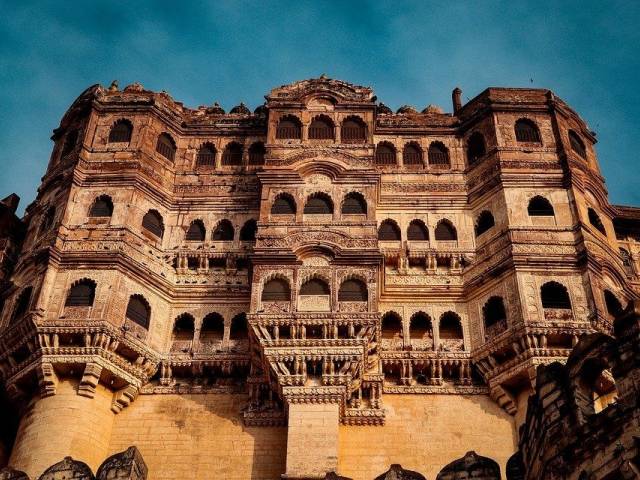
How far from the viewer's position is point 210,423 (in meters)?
22.0

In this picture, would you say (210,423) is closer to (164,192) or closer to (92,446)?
(92,446)

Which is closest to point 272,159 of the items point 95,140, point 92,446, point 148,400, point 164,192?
point 164,192

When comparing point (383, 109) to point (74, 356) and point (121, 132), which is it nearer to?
point (121, 132)

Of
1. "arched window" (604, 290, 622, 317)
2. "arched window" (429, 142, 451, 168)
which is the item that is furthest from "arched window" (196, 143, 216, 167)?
"arched window" (604, 290, 622, 317)

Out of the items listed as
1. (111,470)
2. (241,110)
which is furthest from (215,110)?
(111,470)

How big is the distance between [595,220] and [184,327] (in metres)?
11.0

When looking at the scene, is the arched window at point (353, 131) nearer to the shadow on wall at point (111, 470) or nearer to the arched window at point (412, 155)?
the arched window at point (412, 155)

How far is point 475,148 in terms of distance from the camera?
27.4 m

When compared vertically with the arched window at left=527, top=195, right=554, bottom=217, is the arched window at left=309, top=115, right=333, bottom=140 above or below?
above

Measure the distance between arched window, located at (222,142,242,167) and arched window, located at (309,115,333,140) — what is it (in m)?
2.35

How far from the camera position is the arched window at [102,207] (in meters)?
24.9

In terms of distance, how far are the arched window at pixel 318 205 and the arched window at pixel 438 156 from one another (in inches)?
159

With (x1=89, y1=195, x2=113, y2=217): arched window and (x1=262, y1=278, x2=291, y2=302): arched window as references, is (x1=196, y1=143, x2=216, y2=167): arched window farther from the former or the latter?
(x1=262, y1=278, x2=291, y2=302): arched window

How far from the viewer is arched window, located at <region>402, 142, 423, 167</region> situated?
1082 inches
